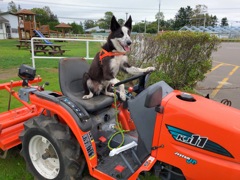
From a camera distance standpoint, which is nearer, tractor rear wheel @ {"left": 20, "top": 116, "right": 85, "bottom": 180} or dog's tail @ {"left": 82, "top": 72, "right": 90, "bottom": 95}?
tractor rear wheel @ {"left": 20, "top": 116, "right": 85, "bottom": 180}

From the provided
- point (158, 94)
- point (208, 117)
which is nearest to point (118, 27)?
point (158, 94)

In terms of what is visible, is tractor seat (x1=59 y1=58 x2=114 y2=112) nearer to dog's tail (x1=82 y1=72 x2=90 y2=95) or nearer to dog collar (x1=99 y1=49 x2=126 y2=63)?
dog's tail (x1=82 y1=72 x2=90 y2=95)

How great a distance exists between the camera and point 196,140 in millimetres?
1762

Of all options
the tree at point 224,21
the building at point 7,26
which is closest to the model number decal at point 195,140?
the building at point 7,26

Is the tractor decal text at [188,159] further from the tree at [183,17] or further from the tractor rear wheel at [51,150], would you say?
the tree at [183,17]

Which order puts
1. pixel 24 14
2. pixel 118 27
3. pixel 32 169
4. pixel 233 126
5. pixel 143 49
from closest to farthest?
pixel 233 126
pixel 32 169
pixel 118 27
pixel 143 49
pixel 24 14

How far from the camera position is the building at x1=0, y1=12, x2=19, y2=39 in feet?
143

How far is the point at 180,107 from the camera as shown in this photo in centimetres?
185

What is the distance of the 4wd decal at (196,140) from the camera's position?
1.70 metres

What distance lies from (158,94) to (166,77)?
4.23 metres

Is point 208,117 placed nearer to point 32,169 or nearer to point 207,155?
point 207,155

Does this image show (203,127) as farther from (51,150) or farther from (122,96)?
(51,150)

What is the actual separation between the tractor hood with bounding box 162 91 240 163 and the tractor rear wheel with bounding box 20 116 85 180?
1.06m

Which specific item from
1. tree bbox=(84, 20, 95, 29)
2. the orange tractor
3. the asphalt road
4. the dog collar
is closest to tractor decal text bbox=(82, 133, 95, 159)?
the orange tractor
